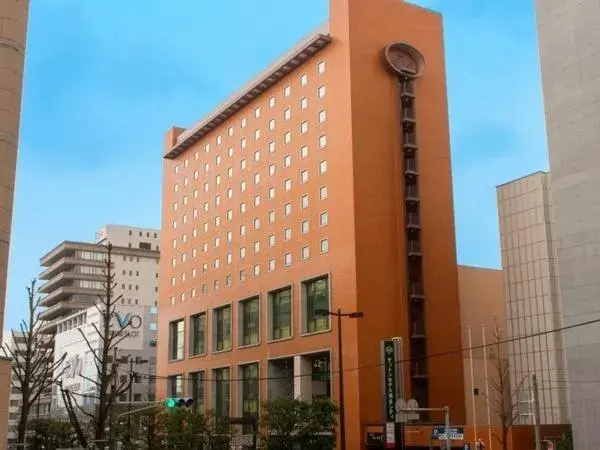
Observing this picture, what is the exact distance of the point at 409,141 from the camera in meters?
66.4

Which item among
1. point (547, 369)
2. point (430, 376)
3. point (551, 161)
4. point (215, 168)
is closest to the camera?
point (551, 161)

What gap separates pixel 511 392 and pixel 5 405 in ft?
146

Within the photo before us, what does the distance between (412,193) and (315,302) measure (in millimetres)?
11848

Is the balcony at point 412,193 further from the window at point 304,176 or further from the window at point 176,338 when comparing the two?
the window at point 176,338

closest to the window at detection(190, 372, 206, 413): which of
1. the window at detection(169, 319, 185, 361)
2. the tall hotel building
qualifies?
the tall hotel building

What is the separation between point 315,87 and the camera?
6881 centimetres

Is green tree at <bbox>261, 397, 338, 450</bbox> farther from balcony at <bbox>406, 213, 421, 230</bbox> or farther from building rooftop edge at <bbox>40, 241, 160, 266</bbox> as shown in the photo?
building rooftop edge at <bbox>40, 241, 160, 266</bbox>

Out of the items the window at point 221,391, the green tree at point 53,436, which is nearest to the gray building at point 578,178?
the window at point 221,391

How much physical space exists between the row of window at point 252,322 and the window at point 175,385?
2185mm

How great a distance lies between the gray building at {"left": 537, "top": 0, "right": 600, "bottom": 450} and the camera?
38531mm

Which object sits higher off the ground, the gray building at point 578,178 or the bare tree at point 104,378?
the gray building at point 578,178

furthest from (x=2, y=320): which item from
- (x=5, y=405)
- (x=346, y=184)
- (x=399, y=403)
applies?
(x=346, y=184)

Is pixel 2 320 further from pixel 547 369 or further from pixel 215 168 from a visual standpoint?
pixel 215 168

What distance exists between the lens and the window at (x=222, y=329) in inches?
3145
